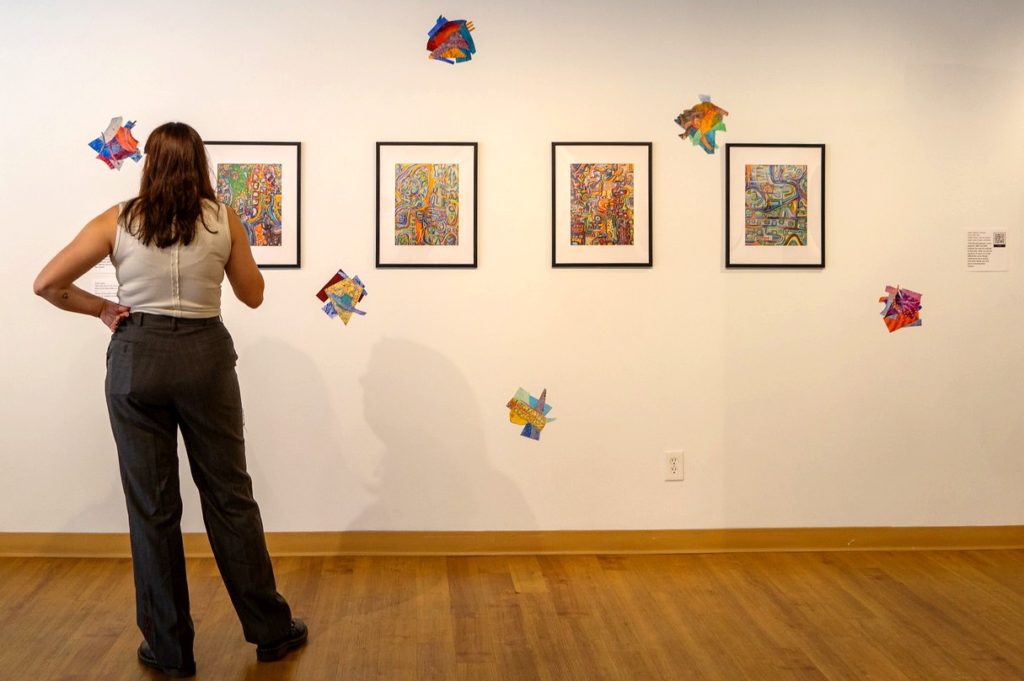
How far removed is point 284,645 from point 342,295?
1434 mm

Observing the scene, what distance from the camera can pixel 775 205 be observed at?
12.2 feet

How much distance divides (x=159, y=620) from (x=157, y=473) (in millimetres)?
400

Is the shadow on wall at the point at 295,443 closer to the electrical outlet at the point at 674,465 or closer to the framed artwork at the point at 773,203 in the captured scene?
the electrical outlet at the point at 674,465

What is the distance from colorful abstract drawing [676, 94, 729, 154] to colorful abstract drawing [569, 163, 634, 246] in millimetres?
269

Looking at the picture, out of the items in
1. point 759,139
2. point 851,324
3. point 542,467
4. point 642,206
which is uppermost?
point 759,139

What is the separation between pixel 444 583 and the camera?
3.34 m

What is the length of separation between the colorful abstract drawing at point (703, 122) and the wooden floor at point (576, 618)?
1.63 m

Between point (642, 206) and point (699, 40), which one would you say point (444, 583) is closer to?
point (642, 206)

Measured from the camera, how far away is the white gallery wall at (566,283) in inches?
141

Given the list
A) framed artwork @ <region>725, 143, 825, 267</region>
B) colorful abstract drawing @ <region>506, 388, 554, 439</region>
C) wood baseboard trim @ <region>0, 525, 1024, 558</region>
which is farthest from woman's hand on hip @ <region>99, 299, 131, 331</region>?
framed artwork @ <region>725, 143, 825, 267</region>

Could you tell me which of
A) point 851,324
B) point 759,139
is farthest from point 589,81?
point 851,324

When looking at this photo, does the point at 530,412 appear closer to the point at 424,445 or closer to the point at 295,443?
the point at 424,445

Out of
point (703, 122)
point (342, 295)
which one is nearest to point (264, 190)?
point (342, 295)

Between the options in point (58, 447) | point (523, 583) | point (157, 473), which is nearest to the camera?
point (157, 473)
